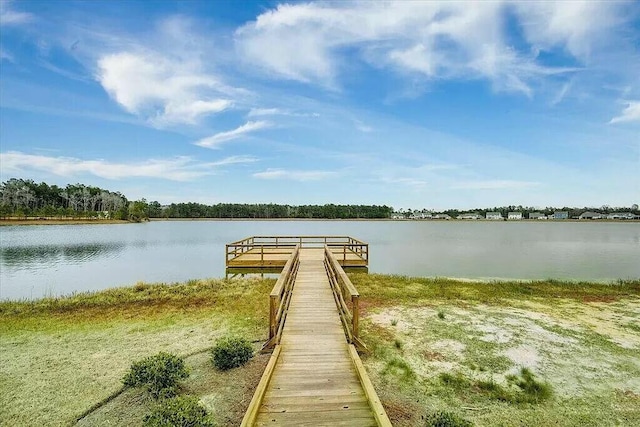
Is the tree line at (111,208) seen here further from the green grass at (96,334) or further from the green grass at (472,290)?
the green grass at (472,290)

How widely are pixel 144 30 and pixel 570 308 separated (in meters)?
21.7

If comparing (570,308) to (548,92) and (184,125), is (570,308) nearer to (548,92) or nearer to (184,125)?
(548,92)

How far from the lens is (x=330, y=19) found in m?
15.4

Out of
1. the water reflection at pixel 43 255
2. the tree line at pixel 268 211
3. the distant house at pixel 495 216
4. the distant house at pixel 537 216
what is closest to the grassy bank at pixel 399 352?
the water reflection at pixel 43 255

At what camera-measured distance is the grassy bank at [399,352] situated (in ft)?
16.9

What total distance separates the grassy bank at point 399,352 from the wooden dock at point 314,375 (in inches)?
26.7

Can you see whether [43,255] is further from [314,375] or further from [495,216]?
[495,216]

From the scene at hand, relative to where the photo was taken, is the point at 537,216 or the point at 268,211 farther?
the point at 537,216

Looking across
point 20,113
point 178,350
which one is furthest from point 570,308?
point 20,113

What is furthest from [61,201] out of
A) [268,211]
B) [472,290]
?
[472,290]

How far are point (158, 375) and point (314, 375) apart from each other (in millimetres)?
2585

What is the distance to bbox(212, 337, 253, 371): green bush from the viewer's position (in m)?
6.37

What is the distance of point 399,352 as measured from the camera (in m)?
7.19

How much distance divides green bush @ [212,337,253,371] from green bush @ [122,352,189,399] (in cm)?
63
